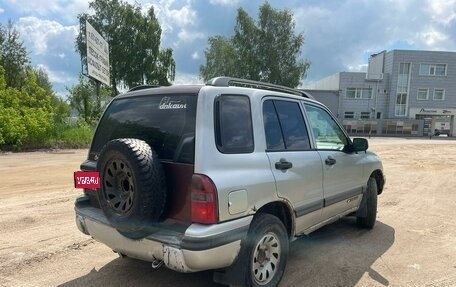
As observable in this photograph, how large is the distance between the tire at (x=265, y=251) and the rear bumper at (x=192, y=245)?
0.14 m

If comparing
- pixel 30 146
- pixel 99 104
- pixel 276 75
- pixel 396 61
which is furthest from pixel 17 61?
pixel 396 61

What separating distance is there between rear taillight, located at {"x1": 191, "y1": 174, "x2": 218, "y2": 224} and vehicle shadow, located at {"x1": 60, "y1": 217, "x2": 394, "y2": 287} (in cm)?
115

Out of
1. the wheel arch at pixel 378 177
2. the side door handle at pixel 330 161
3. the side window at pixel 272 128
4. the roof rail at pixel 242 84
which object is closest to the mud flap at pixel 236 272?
the side window at pixel 272 128

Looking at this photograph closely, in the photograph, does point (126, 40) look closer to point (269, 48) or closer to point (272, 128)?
point (269, 48)

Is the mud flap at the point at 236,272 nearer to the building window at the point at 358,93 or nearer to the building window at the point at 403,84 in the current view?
the building window at the point at 358,93

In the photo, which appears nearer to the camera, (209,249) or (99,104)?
(209,249)

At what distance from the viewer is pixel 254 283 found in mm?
3336

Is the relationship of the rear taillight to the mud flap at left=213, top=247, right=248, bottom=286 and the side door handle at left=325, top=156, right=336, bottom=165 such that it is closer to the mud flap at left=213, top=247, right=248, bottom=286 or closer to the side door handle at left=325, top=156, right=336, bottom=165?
the mud flap at left=213, top=247, right=248, bottom=286

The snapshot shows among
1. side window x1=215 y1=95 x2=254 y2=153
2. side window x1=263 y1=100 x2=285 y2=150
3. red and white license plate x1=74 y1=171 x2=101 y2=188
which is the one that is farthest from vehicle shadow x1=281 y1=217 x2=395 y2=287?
red and white license plate x1=74 y1=171 x2=101 y2=188

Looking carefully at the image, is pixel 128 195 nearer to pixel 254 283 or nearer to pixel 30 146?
pixel 254 283

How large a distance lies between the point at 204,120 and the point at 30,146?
55.2 feet

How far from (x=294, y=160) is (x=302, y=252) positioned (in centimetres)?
154

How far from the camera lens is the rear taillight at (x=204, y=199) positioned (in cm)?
292

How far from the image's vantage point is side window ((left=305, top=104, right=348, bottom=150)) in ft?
14.6
